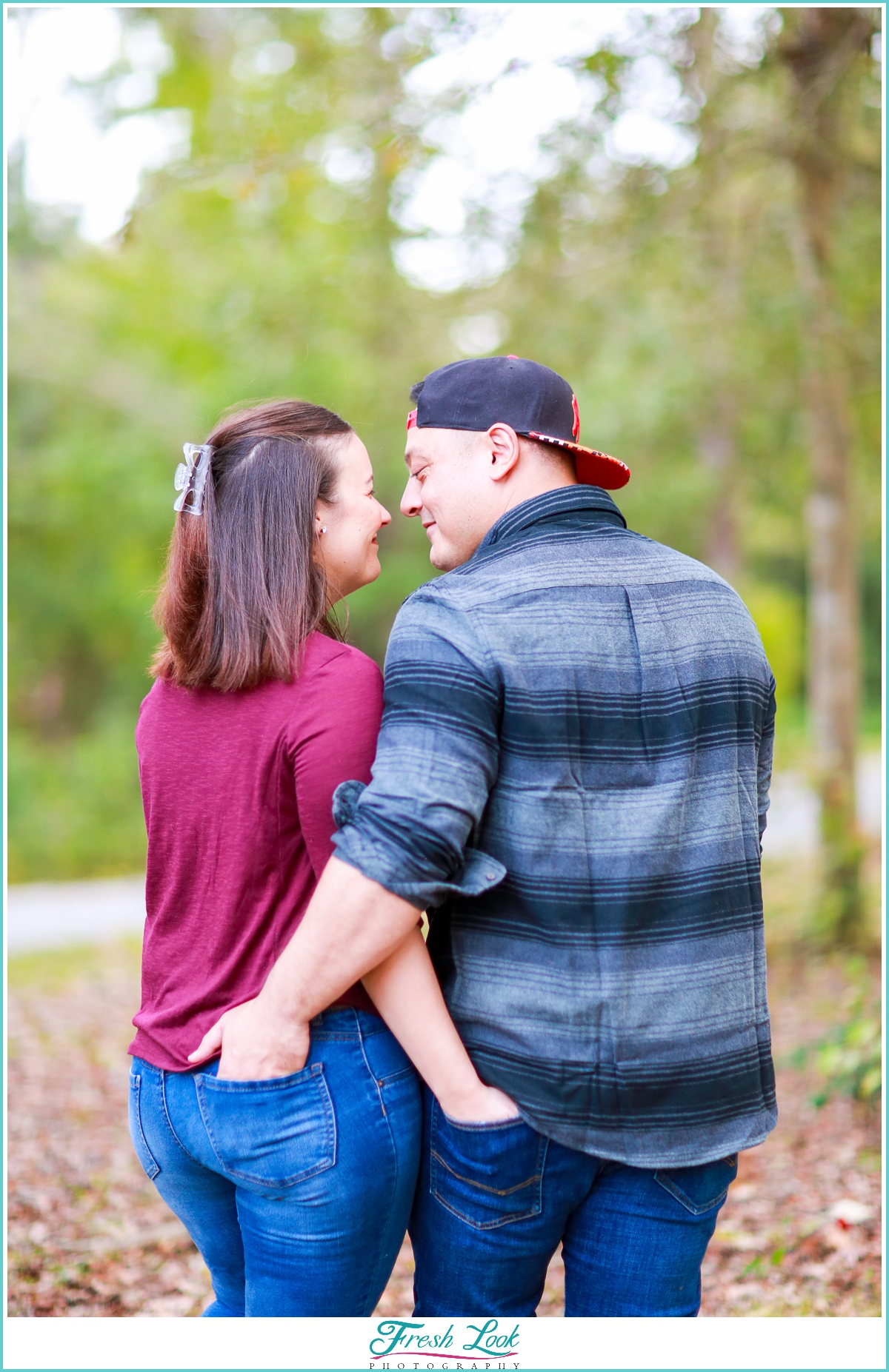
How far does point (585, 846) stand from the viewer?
5.46ft

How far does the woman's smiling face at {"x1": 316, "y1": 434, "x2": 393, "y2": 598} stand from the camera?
1.84m

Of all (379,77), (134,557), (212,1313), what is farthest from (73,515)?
(212,1313)

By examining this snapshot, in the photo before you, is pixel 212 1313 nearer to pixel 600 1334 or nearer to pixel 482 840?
pixel 600 1334

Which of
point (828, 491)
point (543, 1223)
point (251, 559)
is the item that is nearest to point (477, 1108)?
point (543, 1223)

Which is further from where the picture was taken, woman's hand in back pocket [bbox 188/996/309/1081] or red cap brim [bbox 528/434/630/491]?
red cap brim [bbox 528/434/630/491]

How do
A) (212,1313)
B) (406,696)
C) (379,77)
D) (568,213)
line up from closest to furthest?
(406,696)
(212,1313)
(379,77)
(568,213)

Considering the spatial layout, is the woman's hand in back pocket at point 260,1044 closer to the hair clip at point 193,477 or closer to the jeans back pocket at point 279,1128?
the jeans back pocket at point 279,1128

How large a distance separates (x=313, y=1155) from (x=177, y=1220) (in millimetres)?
2740

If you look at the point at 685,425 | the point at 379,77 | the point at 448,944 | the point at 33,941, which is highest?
the point at 379,77

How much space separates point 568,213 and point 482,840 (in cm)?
498

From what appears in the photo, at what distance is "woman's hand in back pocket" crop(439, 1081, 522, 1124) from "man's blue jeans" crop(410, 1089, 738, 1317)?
0.01m

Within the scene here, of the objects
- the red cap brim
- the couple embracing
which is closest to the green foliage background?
the red cap brim

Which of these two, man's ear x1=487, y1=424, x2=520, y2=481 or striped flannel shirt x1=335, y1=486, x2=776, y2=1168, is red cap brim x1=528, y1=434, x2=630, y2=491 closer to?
man's ear x1=487, y1=424, x2=520, y2=481

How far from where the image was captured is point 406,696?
5.33 ft
